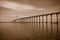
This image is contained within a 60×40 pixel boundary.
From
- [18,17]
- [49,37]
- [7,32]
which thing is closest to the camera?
[49,37]

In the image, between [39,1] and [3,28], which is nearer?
[3,28]

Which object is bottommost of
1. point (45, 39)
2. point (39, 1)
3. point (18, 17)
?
point (45, 39)

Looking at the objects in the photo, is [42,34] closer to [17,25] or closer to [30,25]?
[30,25]

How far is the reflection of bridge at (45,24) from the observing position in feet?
3.34

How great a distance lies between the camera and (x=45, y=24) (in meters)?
1.15

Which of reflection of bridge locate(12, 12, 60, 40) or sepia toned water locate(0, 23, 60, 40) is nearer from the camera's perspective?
reflection of bridge locate(12, 12, 60, 40)

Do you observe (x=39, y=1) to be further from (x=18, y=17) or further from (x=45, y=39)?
(x=45, y=39)

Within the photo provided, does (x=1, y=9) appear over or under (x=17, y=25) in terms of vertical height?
over

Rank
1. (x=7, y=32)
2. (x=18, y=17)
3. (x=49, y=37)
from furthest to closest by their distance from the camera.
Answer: (x=18, y=17), (x=7, y=32), (x=49, y=37)

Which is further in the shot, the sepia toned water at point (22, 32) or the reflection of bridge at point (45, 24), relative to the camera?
the sepia toned water at point (22, 32)

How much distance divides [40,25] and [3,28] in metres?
0.46

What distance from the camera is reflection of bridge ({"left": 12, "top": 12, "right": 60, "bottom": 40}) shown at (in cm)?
102

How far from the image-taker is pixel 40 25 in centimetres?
117

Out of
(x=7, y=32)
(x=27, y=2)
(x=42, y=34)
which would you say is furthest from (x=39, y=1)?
(x=7, y=32)
